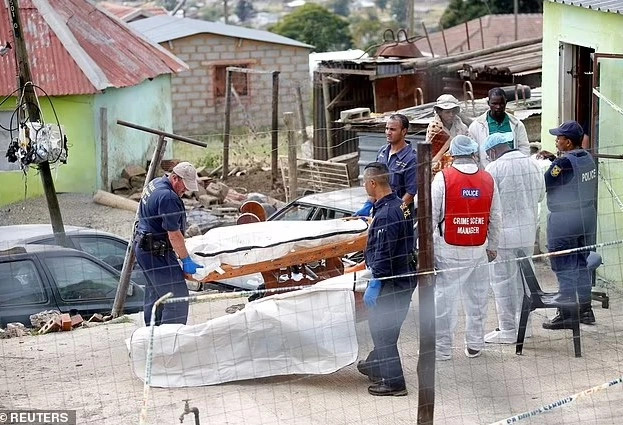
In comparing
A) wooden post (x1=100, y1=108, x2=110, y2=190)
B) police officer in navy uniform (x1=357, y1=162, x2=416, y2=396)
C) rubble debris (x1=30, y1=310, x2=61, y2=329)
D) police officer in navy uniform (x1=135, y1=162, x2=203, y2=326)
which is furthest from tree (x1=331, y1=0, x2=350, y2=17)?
police officer in navy uniform (x1=357, y1=162, x2=416, y2=396)

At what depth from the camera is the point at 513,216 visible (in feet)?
29.9

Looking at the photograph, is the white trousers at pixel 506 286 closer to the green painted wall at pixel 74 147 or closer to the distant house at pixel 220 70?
the green painted wall at pixel 74 147

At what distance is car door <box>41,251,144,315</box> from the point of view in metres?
10.3

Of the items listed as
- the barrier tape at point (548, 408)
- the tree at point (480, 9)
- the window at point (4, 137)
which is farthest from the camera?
the tree at point (480, 9)

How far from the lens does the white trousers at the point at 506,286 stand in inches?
360

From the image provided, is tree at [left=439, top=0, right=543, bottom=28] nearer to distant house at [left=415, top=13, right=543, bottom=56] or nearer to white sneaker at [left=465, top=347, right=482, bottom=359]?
distant house at [left=415, top=13, right=543, bottom=56]

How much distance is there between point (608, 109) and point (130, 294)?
507 cm

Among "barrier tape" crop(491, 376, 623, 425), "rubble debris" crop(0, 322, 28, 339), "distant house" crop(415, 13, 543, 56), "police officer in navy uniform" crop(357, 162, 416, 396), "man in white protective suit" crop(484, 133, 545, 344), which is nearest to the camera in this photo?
"barrier tape" crop(491, 376, 623, 425)

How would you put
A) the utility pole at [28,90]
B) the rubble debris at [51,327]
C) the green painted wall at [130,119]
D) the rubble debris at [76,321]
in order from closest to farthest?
1. the rubble debris at [51,327]
2. the rubble debris at [76,321]
3. the utility pole at [28,90]
4. the green painted wall at [130,119]

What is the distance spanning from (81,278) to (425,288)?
455cm

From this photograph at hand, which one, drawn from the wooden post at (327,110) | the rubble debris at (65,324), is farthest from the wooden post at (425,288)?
the wooden post at (327,110)

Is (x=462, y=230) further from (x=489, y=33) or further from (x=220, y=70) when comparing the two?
(x=489, y=33)

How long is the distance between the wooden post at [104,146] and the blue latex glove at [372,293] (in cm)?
1353

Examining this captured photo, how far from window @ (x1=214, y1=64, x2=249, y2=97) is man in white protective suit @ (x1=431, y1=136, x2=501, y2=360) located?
80.4ft
